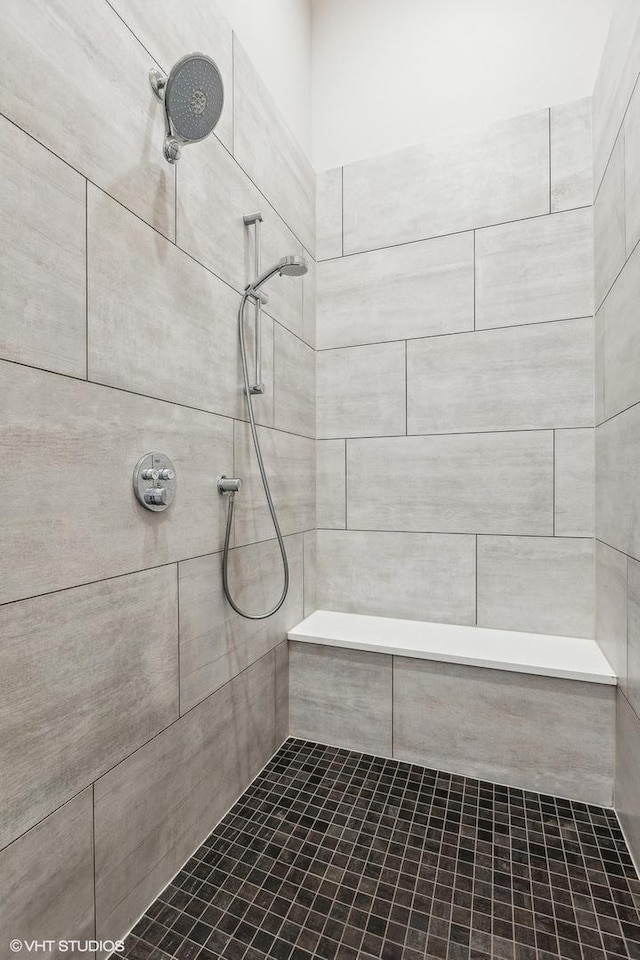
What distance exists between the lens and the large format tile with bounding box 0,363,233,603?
32.6 inches

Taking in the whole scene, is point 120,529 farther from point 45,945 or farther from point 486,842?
point 486,842

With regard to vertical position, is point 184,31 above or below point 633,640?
above

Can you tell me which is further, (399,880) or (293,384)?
(293,384)

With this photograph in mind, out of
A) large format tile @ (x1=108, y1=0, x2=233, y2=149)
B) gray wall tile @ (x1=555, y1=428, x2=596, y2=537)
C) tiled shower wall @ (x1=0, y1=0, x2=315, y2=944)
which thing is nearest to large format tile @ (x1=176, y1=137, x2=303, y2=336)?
tiled shower wall @ (x1=0, y1=0, x2=315, y2=944)

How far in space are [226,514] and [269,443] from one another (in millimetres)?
374

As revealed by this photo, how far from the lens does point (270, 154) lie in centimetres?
173

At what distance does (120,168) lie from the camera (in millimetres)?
1048

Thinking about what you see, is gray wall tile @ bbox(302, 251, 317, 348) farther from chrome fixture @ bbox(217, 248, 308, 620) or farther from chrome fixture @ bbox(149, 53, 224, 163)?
chrome fixture @ bbox(149, 53, 224, 163)

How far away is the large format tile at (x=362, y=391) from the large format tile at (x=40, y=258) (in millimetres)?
1256

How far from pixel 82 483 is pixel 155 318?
442mm

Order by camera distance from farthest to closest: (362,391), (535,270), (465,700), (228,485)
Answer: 1. (362,391)
2. (535,270)
3. (465,700)
4. (228,485)

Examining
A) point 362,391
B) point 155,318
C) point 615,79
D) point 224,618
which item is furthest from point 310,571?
point 615,79

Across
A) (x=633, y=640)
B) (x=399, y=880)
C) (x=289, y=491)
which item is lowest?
(x=399, y=880)

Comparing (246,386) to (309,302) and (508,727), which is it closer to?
(309,302)
